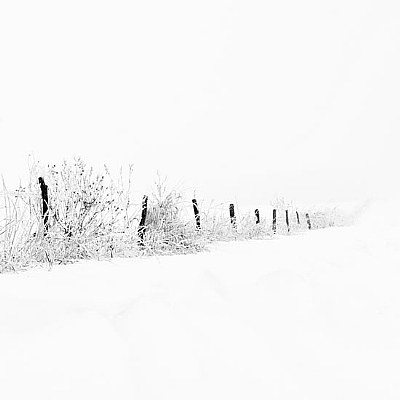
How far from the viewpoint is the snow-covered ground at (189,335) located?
227 cm

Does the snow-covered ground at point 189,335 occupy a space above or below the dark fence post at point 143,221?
below

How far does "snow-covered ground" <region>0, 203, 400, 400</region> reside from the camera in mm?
2273

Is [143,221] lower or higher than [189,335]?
higher

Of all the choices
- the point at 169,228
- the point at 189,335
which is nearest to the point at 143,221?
the point at 169,228

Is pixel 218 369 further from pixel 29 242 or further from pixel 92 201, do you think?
pixel 92 201

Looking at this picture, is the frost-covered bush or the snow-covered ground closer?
the snow-covered ground

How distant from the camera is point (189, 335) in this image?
2.79 metres

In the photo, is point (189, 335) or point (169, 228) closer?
point (189, 335)

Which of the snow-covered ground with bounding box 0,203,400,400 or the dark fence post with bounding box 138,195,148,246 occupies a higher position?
the dark fence post with bounding box 138,195,148,246

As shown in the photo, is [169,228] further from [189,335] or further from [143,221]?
[189,335]

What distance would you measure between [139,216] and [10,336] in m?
3.94

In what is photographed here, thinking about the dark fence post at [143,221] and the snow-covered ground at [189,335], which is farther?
the dark fence post at [143,221]

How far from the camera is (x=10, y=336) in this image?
2453 millimetres

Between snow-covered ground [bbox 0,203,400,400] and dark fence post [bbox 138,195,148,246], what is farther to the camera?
dark fence post [bbox 138,195,148,246]
